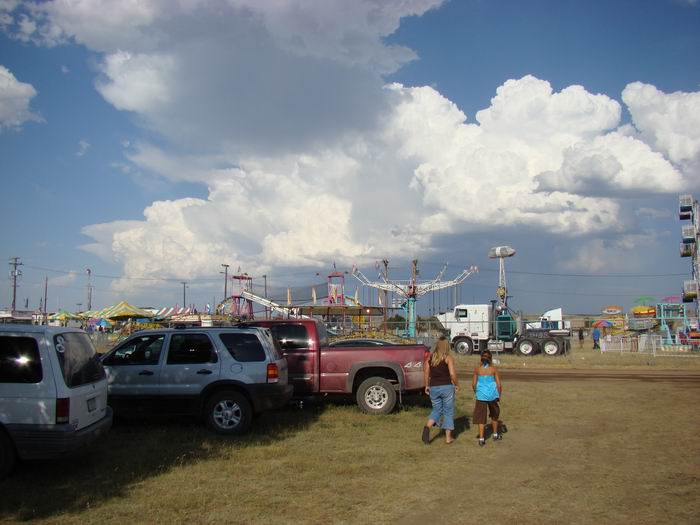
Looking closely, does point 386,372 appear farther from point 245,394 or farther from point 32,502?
point 32,502

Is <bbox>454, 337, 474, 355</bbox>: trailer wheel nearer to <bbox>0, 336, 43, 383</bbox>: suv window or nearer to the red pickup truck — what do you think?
the red pickup truck

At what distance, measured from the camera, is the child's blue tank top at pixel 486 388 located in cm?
931

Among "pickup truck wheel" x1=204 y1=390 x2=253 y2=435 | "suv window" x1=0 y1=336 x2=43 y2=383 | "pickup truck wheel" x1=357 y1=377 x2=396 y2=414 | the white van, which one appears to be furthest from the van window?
"pickup truck wheel" x1=357 y1=377 x2=396 y2=414

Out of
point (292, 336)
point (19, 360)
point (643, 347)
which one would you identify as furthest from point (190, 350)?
point (643, 347)

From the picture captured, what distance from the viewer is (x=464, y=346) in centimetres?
3416

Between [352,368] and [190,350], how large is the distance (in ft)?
10.4

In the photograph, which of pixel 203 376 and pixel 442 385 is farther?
pixel 203 376

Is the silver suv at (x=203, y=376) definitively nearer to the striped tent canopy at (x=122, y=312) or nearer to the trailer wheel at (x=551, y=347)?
the trailer wheel at (x=551, y=347)

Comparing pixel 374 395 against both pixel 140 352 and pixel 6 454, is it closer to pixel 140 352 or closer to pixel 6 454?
pixel 140 352

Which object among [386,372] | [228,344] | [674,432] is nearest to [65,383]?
[228,344]

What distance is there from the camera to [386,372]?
11648 mm

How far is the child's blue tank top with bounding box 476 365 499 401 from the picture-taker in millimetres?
9312

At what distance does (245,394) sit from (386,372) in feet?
10.3

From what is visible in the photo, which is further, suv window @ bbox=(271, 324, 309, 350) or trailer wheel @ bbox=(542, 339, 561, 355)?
trailer wheel @ bbox=(542, 339, 561, 355)
